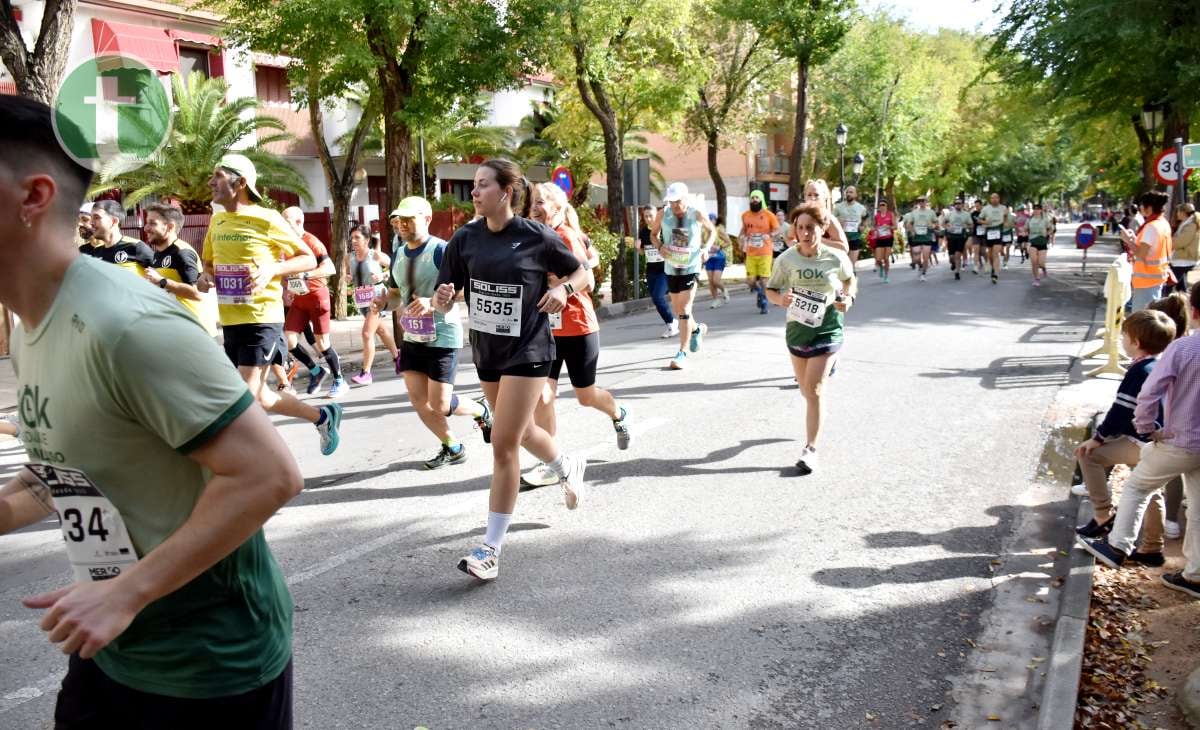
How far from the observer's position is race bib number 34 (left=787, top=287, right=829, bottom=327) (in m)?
6.46

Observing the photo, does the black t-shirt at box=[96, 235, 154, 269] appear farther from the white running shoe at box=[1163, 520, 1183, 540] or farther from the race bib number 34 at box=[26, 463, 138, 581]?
the white running shoe at box=[1163, 520, 1183, 540]

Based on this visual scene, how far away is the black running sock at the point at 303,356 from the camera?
33.6 feet

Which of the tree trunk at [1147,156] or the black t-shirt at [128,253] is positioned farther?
the tree trunk at [1147,156]

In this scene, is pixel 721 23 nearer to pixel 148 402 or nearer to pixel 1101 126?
pixel 1101 126

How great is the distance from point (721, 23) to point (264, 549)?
37224 millimetres

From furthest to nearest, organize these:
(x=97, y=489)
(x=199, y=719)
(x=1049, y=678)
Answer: (x=1049, y=678), (x=199, y=719), (x=97, y=489)

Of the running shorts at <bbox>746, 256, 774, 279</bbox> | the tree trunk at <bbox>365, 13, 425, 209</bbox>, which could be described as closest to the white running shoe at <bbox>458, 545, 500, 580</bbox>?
the tree trunk at <bbox>365, 13, 425, 209</bbox>

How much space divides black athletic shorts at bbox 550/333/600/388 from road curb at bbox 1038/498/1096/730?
3004 mm

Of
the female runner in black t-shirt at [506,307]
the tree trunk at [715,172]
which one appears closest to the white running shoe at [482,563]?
the female runner in black t-shirt at [506,307]

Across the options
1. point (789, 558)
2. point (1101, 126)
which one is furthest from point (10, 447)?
point (1101, 126)

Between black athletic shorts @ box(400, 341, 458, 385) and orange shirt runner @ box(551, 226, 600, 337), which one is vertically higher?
orange shirt runner @ box(551, 226, 600, 337)

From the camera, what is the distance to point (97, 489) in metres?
1.60

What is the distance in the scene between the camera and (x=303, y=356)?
33.8ft

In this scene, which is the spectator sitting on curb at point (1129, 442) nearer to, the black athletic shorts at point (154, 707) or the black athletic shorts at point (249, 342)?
the black athletic shorts at point (154, 707)
